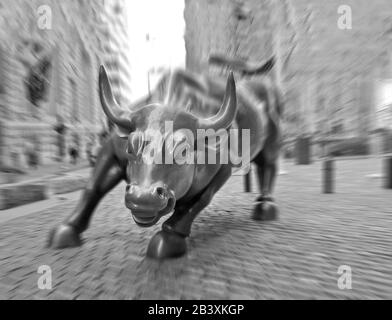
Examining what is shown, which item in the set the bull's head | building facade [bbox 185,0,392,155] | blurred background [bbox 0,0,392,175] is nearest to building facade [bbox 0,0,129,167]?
blurred background [bbox 0,0,392,175]

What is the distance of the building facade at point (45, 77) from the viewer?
23.3ft

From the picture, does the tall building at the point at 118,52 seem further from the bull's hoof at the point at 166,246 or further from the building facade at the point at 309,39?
the building facade at the point at 309,39

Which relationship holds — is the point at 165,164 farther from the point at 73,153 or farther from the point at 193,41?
the point at 73,153

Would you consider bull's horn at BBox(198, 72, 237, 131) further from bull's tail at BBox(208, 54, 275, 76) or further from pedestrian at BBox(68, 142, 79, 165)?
pedestrian at BBox(68, 142, 79, 165)

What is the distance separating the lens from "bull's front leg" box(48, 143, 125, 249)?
89.0 inches

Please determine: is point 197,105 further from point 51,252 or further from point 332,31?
point 332,31

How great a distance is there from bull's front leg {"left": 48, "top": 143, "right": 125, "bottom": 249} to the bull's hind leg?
57.5 inches

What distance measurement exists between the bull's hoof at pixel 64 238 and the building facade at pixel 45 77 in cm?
410

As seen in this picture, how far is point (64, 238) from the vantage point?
224 cm

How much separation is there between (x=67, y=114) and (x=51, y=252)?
8.67m

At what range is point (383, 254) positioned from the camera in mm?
2041

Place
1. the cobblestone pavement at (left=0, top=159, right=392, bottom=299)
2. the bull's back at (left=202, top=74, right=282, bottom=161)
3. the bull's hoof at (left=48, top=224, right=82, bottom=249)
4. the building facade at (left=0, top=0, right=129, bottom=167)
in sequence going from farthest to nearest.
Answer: the building facade at (left=0, top=0, right=129, bottom=167) < the bull's back at (left=202, top=74, right=282, bottom=161) < the bull's hoof at (left=48, top=224, right=82, bottom=249) < the cobblestone pavement at (left=0, top=159, right=392, bottom=299)

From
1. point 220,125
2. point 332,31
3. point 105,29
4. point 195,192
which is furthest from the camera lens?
point 332,31
